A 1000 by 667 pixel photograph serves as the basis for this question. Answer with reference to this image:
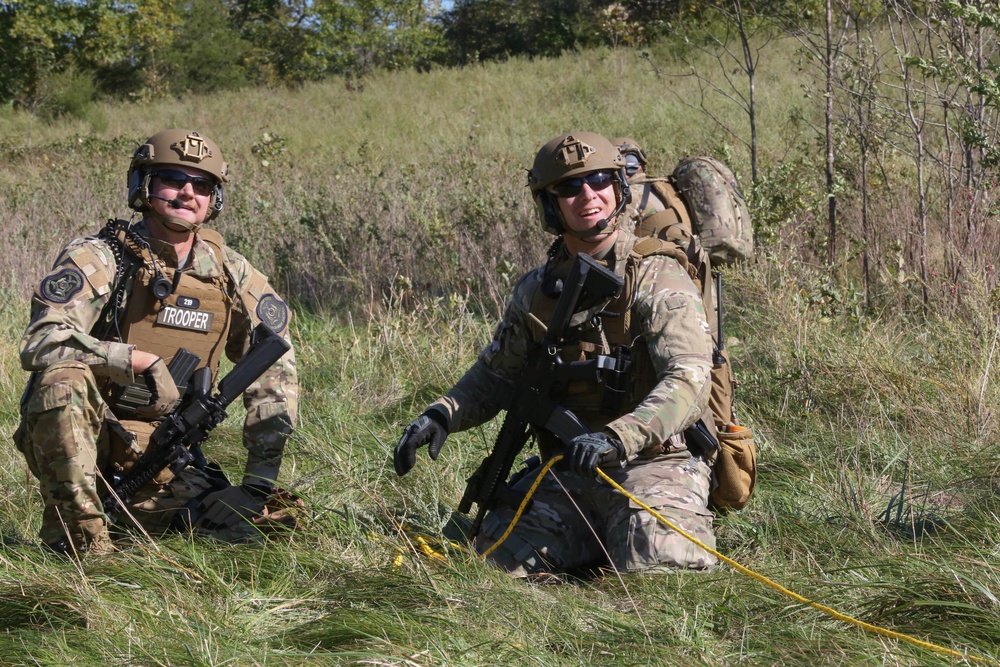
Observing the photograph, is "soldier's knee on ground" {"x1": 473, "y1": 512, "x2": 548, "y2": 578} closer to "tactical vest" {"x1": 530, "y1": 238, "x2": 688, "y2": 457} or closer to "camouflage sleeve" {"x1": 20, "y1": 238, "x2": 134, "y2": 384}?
"tactical vest" {"x1": 530, "y1": 238, "x2": 688, "y2": 457}

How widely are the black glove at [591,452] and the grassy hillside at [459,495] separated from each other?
0.37m

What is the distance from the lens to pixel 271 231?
8.37 m

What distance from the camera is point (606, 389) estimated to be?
11.6 feet

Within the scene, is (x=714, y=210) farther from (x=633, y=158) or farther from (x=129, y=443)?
(x=129, y=443)

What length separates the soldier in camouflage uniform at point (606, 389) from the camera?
3291 mm

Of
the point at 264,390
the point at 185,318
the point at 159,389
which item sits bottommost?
the point at 264,390

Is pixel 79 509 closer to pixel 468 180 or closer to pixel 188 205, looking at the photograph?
pixel 188 205

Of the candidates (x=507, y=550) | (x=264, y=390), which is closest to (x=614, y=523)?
(x=507, y=550)

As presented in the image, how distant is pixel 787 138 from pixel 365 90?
409 inches

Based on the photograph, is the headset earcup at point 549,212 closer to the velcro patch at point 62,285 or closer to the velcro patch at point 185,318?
the velcro patch at point 185,318

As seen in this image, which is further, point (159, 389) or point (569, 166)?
point (159, 389)

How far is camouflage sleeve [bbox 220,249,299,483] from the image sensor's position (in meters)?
4.08

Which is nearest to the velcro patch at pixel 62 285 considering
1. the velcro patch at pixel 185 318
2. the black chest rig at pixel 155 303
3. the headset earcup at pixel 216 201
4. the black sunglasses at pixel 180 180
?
the black chest rig at pixel 155 303

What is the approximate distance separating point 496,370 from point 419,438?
1.50 ft
